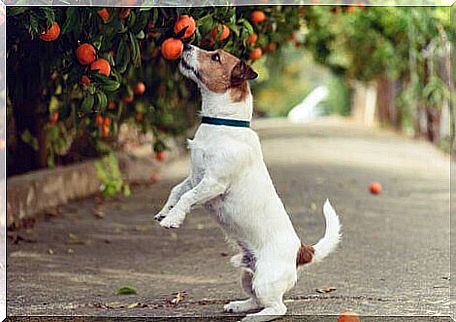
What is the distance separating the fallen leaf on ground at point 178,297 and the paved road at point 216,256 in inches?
0.9

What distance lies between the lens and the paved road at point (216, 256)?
4.05 metres

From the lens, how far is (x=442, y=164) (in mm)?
11672

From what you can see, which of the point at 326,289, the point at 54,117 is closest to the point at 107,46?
the point at 326,289

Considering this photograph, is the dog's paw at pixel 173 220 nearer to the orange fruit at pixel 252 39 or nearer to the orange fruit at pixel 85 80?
the orange fruit at pixel 85 80

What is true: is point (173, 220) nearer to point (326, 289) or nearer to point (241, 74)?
point (241, 74)

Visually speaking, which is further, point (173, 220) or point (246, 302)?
point (246, 302)

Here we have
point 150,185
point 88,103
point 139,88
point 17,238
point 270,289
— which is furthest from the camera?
point 150,185

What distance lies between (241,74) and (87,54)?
68 centimetres

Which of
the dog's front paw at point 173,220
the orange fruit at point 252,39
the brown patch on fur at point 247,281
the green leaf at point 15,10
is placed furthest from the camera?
the orange fruit at point 252,39

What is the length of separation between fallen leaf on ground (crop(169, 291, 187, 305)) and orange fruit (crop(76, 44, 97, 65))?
106 cm

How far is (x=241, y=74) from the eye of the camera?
11.6 ft

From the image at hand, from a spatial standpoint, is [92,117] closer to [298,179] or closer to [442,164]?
[298,179]

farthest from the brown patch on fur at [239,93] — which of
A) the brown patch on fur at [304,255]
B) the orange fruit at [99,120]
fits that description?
the orange fruit at [99,120]

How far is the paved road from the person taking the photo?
13.3 ft
